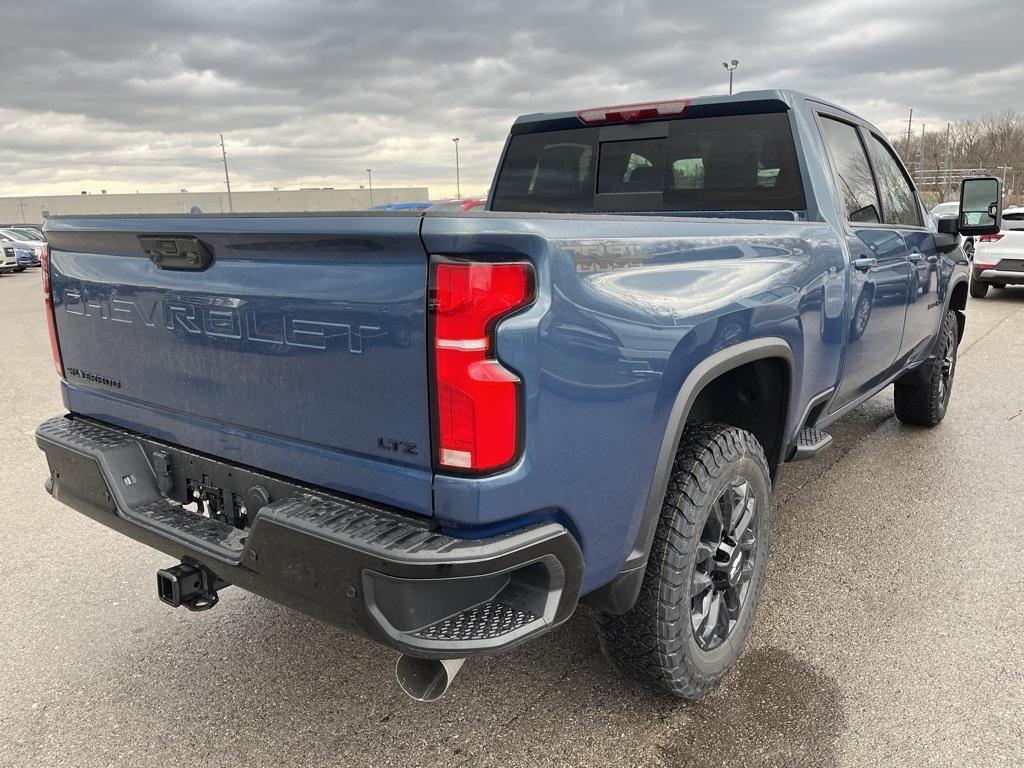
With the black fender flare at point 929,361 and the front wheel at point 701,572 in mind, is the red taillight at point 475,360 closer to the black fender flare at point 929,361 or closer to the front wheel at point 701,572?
the front wheel at point 701,572

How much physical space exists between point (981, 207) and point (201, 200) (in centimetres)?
6894

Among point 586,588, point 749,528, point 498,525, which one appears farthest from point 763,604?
point 498,525

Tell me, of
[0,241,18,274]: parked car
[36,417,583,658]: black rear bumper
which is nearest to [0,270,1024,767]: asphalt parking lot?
[36,417,583,658]: black rear bumper

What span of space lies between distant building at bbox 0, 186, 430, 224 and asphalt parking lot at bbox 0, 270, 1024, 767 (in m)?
58.8

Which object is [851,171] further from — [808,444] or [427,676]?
[427,676]

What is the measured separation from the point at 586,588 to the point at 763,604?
5.15 ft

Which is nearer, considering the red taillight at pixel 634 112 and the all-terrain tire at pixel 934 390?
the red taillight at pixel 634 112

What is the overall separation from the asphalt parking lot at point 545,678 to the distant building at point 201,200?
5877 centimetres

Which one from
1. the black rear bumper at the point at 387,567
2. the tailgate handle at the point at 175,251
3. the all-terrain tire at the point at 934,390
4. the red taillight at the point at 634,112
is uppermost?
the red taillight at the point at 634,112

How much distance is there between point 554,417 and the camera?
184 centimetres

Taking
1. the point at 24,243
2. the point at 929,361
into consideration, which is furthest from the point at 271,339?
the point at 24,243

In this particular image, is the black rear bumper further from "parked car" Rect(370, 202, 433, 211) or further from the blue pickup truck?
"parked car" Rect(370, 202, 433, 211)

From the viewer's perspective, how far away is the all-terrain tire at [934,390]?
5406 millimetres

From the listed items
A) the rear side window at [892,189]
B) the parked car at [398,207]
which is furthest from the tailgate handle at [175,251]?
the rear side window at [892,189]
